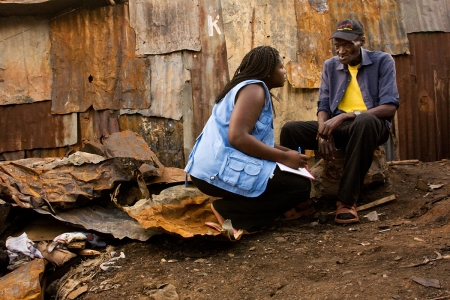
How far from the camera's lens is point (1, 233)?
12.4ft

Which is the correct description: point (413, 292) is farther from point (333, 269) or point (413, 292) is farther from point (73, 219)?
point (73, 219)

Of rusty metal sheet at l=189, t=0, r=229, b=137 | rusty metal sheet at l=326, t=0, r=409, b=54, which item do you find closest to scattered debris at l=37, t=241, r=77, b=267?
rusty metal sheet at l=189, t=0, r=229, b=137

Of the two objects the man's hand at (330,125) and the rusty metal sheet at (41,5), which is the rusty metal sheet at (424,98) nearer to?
the man's hand at (330,125)

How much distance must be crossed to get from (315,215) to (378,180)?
0.84m

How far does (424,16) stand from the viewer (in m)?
6.00

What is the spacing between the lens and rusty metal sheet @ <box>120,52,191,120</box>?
564cm

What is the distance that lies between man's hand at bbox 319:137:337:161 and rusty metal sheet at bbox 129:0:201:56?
223 cm

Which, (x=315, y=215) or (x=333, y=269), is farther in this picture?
(x=315, y=215)

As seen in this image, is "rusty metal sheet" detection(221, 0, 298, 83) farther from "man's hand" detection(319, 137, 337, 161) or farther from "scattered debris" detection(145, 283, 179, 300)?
"scattered debris" detection(145, 283, 179, 300)

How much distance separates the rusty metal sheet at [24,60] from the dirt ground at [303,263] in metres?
2.67

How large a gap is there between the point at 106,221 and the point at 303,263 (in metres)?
1.76

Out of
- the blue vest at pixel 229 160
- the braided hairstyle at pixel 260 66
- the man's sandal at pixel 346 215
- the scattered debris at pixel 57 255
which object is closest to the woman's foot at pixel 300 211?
the man's sandal at pixel 346 215

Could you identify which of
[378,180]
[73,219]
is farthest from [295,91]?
[73,219]

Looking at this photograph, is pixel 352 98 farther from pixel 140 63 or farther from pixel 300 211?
pixel 140 63
